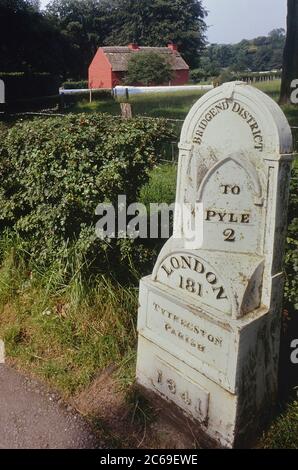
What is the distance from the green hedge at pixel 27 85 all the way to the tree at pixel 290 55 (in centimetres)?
1498

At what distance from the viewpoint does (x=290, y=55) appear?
12680 millimetres

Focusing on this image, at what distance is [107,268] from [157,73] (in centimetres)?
3842

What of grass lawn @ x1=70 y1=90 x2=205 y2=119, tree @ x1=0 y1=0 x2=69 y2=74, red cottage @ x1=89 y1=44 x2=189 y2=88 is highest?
red cottage @ x1=89 y1=44 x2=189 y2=88

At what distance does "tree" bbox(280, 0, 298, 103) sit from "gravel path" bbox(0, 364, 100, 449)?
11868 mm

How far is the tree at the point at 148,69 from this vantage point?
37938mm

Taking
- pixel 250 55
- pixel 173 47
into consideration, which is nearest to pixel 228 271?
pixel 173 47

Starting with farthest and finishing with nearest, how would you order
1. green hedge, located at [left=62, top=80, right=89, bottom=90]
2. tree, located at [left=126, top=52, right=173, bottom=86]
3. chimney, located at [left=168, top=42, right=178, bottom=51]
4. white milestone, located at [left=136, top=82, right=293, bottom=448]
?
chimney, located at [left=168, top=42, right=178, bottom=51]
green hedge, located at [left=62, top=80, right=89, bottom=90]
tree, located at [left=126, top=52, right=173, bottom=86]
white milestone, located at [left=136, top=82, right=293, bottom=448]

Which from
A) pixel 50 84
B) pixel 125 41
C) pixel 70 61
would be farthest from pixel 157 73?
pixel 125 41

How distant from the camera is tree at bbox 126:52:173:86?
124ft

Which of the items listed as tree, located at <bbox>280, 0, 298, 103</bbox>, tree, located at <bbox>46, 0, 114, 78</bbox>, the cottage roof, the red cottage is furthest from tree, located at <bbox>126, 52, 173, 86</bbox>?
tree, located at <bbox>280, 0, 298, 103</bbox>

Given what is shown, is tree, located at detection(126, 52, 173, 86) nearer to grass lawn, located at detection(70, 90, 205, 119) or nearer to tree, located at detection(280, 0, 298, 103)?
grass lawn, located at detection(70, 90, 205, 119)

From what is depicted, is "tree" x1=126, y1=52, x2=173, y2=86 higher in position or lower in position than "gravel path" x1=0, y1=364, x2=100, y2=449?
higher

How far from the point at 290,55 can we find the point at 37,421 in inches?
511
